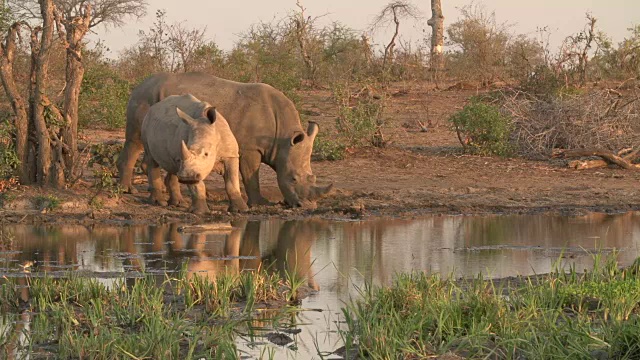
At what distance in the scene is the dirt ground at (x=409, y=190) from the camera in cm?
1410

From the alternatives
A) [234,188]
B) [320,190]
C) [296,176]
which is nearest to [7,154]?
[234,188]

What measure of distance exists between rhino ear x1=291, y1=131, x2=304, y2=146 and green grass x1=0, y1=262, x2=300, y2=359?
5.62 meters

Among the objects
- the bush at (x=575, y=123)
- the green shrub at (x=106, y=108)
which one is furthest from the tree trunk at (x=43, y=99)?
the bush at (x=575, y=123)

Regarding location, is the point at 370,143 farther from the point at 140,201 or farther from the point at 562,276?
the point at 562,276

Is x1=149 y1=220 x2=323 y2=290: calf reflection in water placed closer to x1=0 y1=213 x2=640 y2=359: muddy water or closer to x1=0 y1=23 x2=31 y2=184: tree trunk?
x1=0 y1=213 x2=640 y2=359: muddy water

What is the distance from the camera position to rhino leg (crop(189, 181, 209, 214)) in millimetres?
13891

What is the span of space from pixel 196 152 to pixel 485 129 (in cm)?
825

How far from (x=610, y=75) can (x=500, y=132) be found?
10.3 meters

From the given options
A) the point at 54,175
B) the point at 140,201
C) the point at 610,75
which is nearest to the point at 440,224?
the point at 140,201

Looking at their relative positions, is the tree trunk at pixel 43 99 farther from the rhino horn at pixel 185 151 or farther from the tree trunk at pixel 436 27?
the tree trunk at pixel 436 27

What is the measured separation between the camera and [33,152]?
1516 centimetres

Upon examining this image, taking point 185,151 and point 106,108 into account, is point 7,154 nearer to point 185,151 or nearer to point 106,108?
point 185,151

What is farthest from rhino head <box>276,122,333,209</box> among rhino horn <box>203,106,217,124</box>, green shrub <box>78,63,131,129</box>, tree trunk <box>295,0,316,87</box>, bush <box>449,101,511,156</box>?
tree trunk <box>295,0,316,87</box>

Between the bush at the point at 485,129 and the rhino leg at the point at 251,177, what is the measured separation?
21.3ft
